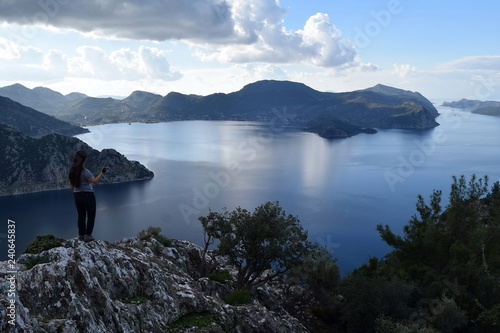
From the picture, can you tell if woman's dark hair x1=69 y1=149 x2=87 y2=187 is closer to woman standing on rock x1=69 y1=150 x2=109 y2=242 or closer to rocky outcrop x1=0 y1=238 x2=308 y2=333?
woman standing on rock x1=69 y1=150 x2=109 y2=242

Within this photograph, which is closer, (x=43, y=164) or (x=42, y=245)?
(x=42, y=245)

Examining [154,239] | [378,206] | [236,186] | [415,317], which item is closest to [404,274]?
[415,317]

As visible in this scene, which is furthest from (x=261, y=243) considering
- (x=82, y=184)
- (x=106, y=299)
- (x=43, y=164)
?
(x=43, y=164)

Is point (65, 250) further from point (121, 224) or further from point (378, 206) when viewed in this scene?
point (378, 206)

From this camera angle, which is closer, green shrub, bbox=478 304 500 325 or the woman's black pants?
the woman's black pants

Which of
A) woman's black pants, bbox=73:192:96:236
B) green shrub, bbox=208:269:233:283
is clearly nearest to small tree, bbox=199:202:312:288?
green shrub, bbox=208:269:233:283

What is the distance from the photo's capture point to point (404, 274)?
2781 cm

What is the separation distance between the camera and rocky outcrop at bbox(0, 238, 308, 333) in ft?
36.1

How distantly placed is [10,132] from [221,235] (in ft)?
649

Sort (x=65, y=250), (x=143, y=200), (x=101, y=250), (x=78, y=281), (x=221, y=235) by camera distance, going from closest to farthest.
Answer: (x=78, y=281)
(x=65, y=250)
(x=101, y=250)
(x=221, y=235)
(x=143, y=200)

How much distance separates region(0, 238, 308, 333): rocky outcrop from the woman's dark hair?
3.08 m

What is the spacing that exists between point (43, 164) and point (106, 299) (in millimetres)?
191194

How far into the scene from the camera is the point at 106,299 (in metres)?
12.7

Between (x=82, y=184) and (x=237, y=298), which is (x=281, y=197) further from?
(x=82, y=184)
